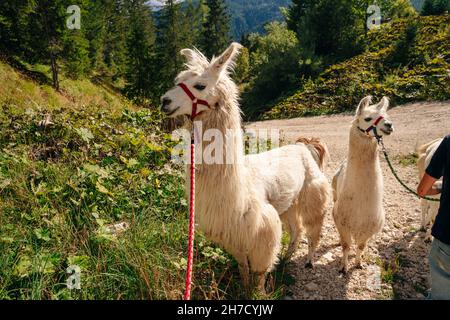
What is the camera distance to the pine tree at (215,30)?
35281 mm

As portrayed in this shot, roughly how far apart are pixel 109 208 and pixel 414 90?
16405 mm

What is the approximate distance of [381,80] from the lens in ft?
60.1

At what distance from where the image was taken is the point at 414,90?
1560cm

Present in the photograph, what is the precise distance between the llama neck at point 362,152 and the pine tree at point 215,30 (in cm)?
3309

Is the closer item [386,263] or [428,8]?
[386,263]

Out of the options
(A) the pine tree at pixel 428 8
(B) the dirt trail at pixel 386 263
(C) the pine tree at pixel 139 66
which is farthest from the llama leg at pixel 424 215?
(A) the pine tree at pixel 428 8

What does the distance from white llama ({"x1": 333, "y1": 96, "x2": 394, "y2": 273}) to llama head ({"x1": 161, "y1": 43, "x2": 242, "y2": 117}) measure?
1828 mm

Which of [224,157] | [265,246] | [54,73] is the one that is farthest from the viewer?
[54,73]

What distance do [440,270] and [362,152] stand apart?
1549 mm

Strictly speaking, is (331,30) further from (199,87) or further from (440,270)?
(440,270)

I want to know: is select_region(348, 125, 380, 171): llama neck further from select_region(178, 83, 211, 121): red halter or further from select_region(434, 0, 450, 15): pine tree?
select_region(434, 0, 450, 15): pine tree

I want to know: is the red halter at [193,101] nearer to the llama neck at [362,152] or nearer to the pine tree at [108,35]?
the llama neck at [362,152]

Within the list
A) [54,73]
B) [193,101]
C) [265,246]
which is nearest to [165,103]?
[193,101]

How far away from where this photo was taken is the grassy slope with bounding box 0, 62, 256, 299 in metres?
2.80
